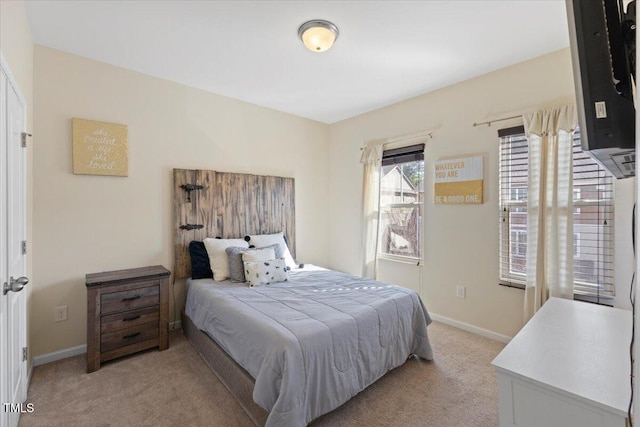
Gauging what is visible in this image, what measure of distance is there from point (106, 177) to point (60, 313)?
3.99ft

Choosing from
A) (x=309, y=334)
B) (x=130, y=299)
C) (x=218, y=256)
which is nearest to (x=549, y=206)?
(x=309, y=334)

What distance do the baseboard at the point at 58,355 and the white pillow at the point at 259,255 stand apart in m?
1.56

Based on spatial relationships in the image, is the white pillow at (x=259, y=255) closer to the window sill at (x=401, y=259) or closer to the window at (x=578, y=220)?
the window sill at (x=401, y=259)

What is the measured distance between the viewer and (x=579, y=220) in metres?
2.37

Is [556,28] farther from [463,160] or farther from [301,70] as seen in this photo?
[301,70]

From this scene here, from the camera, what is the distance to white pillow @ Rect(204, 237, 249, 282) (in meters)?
2.90

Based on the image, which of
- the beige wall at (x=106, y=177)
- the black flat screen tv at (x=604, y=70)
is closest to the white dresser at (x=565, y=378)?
the black flat screen tv at (x=604, y=70)

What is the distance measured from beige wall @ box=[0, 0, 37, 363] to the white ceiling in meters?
0.15

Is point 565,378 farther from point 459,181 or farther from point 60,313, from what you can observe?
point 60,313

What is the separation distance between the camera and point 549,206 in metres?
2.45

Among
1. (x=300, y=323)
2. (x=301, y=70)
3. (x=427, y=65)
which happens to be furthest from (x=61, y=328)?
(x=427, y=65)

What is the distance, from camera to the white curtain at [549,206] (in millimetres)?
2352

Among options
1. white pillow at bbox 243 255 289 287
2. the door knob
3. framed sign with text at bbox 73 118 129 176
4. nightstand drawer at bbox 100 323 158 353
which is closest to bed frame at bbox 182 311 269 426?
nightstand drawer at bbox 100 323 158 353

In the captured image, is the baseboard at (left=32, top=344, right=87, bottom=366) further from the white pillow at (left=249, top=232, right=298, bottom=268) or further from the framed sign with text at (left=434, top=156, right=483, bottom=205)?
the framed sign with text at (left=434, top=156, right=483, bottom=205)
